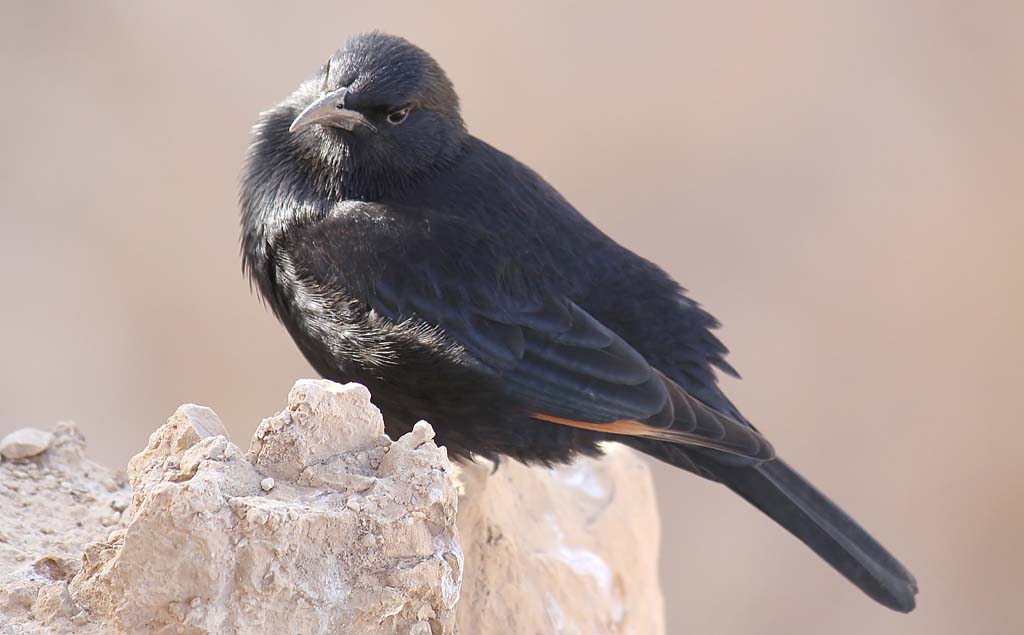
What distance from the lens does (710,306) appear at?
9695 mm

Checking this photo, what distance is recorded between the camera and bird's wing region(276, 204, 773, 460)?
13.4ft

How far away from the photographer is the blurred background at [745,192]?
9.63 meters

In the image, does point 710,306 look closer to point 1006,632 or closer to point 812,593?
point 812,593

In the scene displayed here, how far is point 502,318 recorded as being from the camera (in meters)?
4.14

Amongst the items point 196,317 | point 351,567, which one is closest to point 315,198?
point 351,567

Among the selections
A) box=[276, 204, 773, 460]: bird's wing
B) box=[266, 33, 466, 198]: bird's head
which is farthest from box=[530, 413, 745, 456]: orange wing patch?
box=[266, 33, 466, 198]: bird's head

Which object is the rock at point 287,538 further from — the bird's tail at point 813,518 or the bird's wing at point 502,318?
the bird's tail at point 813,518

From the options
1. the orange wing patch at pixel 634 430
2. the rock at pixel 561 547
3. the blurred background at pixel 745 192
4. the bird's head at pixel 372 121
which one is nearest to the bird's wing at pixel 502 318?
the orange wing patch at pixel 634 430

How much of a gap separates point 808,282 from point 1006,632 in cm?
317

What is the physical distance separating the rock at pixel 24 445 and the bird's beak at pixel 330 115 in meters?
1.16

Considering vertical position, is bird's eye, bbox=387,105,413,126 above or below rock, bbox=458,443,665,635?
above

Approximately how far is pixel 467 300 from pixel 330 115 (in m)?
0.71

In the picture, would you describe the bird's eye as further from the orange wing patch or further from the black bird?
the orange wing patch

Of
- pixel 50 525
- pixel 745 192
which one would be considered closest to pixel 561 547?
pixel 50 525
